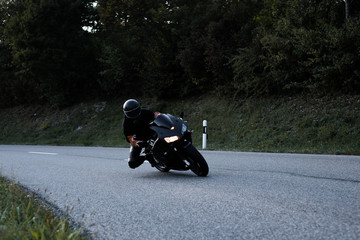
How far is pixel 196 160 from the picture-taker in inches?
259

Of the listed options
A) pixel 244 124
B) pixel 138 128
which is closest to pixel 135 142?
pixel 138 128

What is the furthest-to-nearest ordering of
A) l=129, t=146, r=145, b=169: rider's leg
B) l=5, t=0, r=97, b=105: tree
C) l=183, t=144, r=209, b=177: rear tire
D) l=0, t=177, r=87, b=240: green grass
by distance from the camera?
l=5, t=0, r=97, b=105: tree, l=129, t=146, r=145, b=169: rider's leg, l=183, t=144, r=209, b=177: rear tire, l=0, t=177, r=87, b=240: green grass

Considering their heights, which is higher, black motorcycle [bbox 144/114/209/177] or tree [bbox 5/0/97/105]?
tree [bbox 5/0/97/105]

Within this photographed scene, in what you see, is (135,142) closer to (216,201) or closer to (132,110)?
(132,110)

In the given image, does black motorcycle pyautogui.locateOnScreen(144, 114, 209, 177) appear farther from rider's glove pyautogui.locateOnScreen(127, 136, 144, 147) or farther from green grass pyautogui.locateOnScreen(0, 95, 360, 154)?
green grass pyautogui.locateOnScreen(0, 95, 360, 154)

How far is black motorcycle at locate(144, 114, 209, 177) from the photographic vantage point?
6.42 meters

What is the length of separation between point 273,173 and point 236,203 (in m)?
2.60

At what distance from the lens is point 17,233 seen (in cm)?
283

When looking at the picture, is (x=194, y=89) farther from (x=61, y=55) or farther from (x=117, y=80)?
(x=61, y=55)

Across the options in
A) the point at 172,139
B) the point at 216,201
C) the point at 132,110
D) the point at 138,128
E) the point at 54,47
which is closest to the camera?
the point at 216,201

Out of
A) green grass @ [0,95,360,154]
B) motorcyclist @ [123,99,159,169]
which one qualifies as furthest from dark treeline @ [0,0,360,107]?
motorcyclist @ [123,99,159,169]

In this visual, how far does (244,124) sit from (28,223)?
1603 centimetres

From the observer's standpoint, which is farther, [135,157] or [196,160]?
[135,157]

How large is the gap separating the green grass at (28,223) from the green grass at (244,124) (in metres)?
9.06
